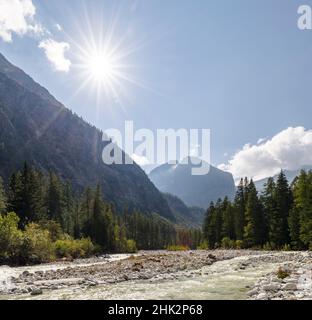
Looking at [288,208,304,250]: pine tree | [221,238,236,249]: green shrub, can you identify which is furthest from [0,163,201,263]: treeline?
[288,208,304,250]: pine tree

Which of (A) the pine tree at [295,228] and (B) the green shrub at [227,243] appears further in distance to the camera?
(B) the green shrub at [227,243]

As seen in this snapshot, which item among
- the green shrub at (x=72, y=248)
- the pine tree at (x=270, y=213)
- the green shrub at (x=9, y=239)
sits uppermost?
the pine tree at (x=270, y=213)

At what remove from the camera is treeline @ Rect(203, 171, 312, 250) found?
52.9 metres

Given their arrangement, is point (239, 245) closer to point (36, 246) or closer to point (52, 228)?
point (52, 228)

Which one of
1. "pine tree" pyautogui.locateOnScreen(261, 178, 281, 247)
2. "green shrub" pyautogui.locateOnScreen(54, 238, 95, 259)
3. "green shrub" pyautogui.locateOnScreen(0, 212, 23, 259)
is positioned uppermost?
"pine tree" pyautogui.locateOnScreen(261, 178, 281, 247)

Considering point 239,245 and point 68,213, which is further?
point 68,213

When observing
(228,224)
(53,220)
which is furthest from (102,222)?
(228,224)

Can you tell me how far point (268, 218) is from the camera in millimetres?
71125

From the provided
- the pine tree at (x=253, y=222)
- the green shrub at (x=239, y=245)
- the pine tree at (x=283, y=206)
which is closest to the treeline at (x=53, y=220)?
the green shrub at (x=239, y=245)

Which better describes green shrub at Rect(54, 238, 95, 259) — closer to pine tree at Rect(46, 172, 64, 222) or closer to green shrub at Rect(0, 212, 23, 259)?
green shrub at Rect(0, 212, 23, 259)

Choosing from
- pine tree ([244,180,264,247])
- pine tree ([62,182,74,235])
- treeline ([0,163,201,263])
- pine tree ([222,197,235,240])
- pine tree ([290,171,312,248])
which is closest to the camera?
treeline ([0,163,201,263])

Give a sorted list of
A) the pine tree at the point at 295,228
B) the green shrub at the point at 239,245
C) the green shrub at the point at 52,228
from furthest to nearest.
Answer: the green shrub at the point at 239,245 → the green shrub at the point at 52,228 → the pine tree at the point at 295,228

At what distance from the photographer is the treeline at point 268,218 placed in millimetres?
52938

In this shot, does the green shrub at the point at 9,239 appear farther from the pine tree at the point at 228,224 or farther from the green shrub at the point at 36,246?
the pine tree at the point at 228,224
